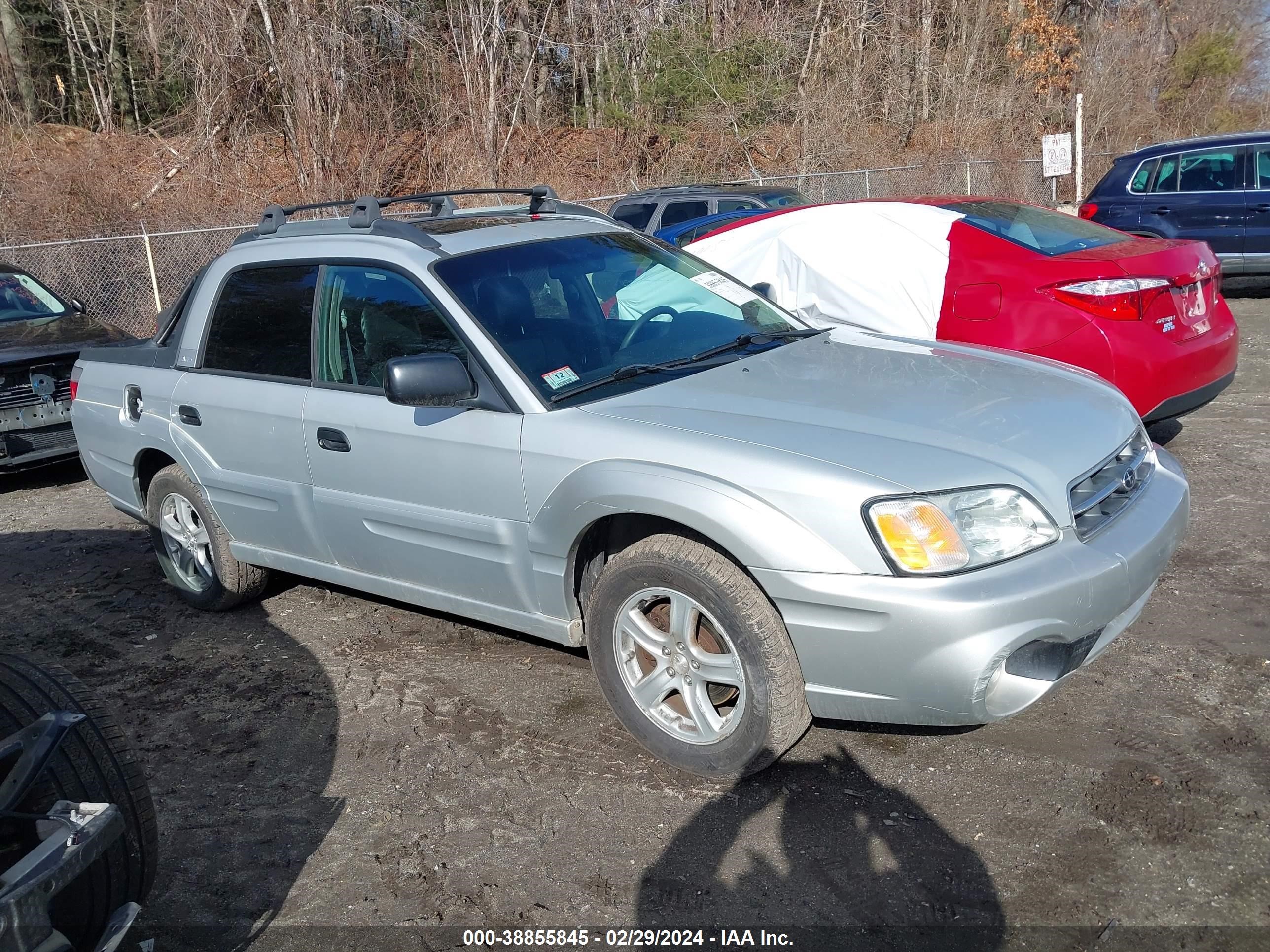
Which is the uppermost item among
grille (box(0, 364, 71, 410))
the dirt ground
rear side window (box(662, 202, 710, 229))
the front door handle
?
rear side window (box(662, 202, 710, 229))

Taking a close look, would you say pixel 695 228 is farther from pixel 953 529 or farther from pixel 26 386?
pixel 953 529

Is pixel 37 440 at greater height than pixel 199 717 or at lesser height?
greater

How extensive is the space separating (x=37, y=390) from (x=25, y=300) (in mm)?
1759

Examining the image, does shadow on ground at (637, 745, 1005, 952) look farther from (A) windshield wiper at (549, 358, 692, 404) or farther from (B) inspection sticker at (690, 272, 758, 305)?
(B) inspection sticker at (690, 272, 758, 305)

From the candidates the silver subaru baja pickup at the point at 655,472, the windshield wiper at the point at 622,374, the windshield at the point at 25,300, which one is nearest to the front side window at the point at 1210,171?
the silver subaru baja pickup at the point at 655,472

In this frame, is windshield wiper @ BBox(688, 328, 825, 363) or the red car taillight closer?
windshield wiper @ BBox(688, 328, 825, 363)

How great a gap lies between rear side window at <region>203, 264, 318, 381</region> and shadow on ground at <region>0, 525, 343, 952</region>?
1257mm

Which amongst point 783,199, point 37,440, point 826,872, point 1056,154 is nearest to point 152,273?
point 37,440

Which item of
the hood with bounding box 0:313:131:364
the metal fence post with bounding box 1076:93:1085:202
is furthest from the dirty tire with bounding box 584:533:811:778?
the metal fence post with bounding box 1076:93:1085:202

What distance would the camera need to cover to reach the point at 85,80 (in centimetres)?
2728

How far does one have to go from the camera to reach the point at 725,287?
4.77m

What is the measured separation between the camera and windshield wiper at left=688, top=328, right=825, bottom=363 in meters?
4.16

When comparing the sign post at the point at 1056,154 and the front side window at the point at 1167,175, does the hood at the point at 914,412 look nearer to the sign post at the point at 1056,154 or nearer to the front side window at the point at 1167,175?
the front side window at the point at 1167,175

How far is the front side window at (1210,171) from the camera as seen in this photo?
11.8 metres
